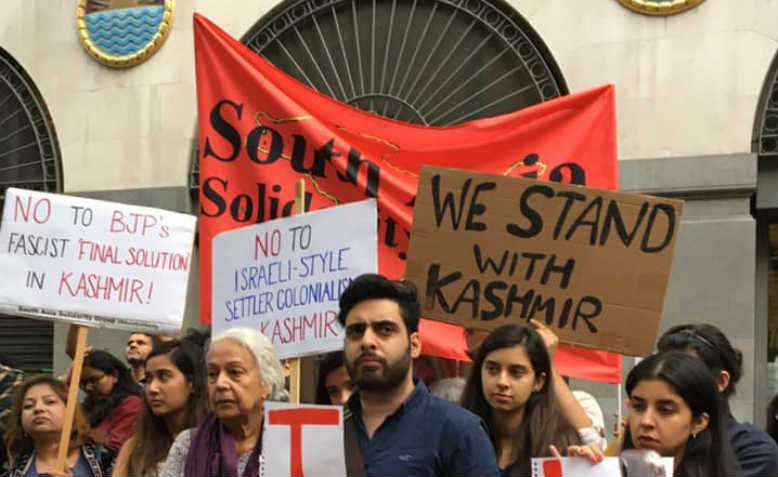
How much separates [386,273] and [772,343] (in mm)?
5788

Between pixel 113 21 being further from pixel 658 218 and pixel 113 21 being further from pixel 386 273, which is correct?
pixel 658 218

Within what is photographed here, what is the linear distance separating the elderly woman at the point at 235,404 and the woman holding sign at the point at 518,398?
30.7 inches

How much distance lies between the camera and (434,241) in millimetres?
5965

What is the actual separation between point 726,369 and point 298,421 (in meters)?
2.01

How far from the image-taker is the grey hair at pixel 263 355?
5129 mm

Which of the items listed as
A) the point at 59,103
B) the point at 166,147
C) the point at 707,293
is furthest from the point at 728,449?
the point at 59,103

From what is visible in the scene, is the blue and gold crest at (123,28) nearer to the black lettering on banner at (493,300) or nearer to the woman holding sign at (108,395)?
the woman holding sign at (108,395)

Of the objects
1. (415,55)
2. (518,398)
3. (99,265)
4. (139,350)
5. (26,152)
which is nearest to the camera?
(518,398)

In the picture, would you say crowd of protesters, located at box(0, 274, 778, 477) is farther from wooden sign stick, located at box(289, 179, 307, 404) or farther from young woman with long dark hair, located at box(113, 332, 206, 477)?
wooden sign stick, located at box(289, 179, 307, 404)

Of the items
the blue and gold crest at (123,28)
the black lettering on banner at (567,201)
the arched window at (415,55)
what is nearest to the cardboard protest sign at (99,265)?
the black lettering on banner at (567,201)

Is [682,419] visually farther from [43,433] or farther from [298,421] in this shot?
[43,433]

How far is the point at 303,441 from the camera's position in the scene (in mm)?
4520

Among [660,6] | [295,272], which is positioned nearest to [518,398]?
[295,272]

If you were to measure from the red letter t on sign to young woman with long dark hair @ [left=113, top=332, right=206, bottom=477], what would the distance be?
169cm
